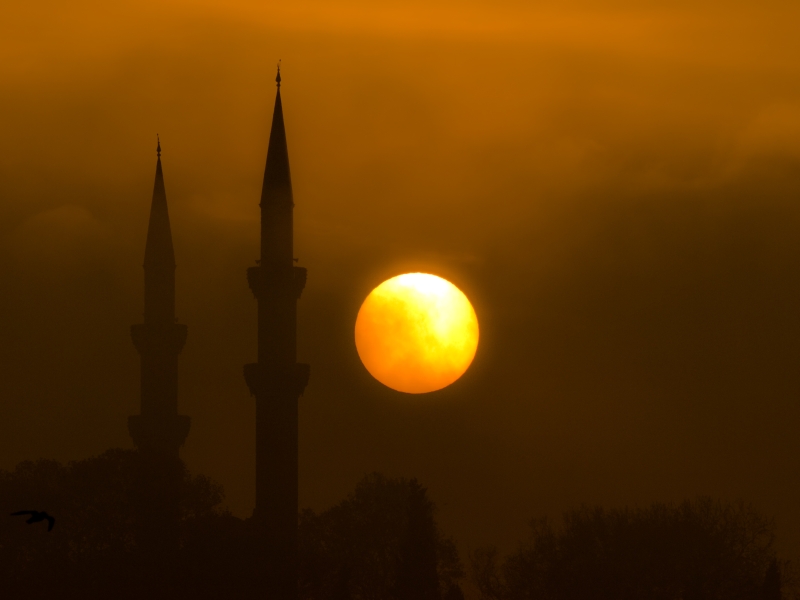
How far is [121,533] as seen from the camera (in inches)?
1479

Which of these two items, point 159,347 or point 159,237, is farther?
point 159,237

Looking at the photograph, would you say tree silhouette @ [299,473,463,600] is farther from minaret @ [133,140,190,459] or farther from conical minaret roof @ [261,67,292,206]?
conical minaret roof @ [261,67,292,206]

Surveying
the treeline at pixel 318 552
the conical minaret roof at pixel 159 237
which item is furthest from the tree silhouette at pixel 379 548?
the conical minaret roof at pixel 159 237

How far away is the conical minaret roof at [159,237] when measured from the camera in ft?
157

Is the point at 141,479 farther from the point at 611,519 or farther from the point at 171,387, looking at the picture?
the point at 611,519

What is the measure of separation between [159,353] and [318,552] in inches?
395

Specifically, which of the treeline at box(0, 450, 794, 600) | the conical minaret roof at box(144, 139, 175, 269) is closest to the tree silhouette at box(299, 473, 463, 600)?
the treeline at box(0, 450, 794, 600)

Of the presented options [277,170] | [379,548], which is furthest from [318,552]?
[277,170]

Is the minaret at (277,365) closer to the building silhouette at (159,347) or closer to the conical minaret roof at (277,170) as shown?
the conical minaret roof at (277,170)

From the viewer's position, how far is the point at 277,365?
42.7 metres

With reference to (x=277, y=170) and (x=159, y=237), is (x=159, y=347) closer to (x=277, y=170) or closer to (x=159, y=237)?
(x=159, y=237)

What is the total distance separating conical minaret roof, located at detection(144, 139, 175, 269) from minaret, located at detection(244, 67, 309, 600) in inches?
216

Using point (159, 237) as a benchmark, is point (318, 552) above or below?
below

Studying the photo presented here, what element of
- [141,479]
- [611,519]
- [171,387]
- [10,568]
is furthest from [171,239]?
[611,519]
